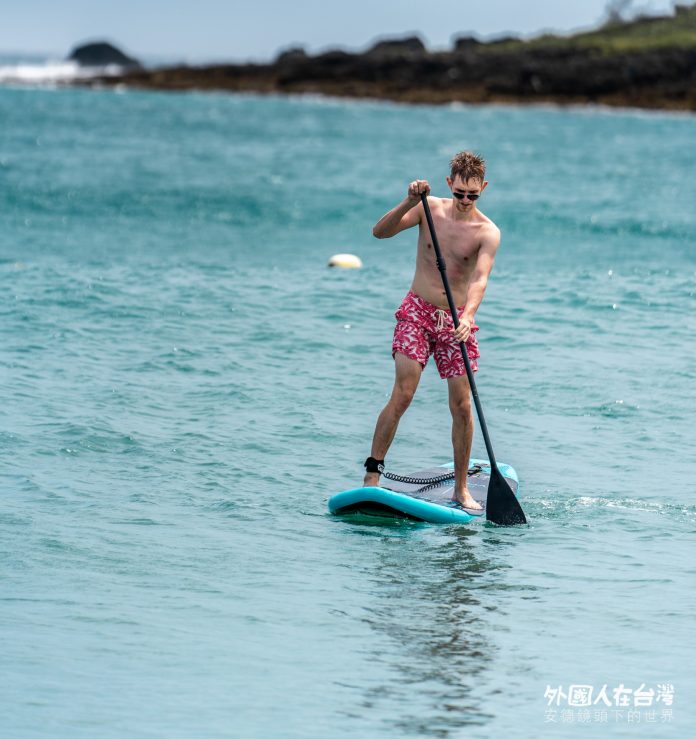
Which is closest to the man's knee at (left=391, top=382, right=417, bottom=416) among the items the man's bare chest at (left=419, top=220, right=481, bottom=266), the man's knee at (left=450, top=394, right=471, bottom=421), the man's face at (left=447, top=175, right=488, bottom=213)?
the man's knee at (left=450, top=394, right=471, bottom=421)

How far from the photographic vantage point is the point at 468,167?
8422mm

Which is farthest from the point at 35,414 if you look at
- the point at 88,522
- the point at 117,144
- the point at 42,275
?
the point at 117,144

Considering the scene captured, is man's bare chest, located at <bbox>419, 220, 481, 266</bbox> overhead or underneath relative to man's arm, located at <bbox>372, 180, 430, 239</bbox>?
underneath

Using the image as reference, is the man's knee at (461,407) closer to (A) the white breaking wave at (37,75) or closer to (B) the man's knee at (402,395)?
(B) the man's knee at (402,395)

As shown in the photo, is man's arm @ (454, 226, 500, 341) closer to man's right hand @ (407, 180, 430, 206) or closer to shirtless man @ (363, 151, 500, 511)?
shirtless man @ (363, 151, 500, 511)

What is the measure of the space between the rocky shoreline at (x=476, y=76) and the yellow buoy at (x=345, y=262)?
7077 cm

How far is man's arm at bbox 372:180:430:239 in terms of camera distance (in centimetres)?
833

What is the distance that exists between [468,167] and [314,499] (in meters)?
2.69

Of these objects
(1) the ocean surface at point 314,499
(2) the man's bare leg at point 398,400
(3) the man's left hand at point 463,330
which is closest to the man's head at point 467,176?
(3) the man's left hand at point 463,330

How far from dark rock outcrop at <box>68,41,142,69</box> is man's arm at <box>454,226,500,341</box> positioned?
17328cm

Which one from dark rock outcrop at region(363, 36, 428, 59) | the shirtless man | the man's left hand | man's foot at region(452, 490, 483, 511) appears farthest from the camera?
dark rock outcrop at region(363, 36, 428, 59)

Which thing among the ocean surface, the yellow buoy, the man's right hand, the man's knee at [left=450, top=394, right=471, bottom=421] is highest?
the man's right hand

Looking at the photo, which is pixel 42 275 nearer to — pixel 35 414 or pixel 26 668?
pixel 35 414

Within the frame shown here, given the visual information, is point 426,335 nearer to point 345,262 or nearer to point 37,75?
point 345,262
